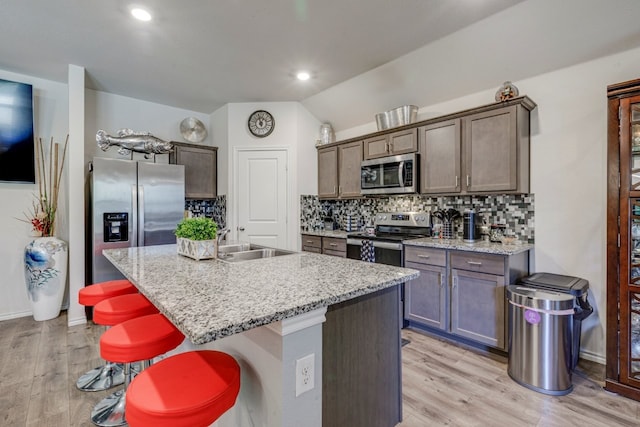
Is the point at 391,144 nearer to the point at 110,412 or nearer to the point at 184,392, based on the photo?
the point at 184,392

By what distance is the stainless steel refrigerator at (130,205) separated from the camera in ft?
11.0

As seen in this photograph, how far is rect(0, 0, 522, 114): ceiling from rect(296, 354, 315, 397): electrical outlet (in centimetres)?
240

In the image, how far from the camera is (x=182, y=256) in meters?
2.03

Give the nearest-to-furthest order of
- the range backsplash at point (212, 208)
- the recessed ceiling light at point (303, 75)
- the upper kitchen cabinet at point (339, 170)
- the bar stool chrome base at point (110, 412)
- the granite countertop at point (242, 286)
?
the granite countertop at point (242, 286)
the bar stool chrome base at point (110, 412)
the recessed ceiling light at point (303, 75)
the upper kitchen cabinet at point (339, 170)
the range backsplash at point (212, 208)

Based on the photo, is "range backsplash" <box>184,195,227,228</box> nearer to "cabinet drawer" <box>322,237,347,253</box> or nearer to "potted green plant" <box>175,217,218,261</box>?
"cabinet drawer" <box>322,237,347,253</box>

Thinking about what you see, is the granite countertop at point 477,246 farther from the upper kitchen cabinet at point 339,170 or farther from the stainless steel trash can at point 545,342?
the upper kitchen cabinet at point 339,170

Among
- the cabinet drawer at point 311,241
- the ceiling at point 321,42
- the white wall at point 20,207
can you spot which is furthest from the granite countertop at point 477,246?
the white wall at point 20,207

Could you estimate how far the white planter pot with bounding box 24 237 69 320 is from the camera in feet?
10.8

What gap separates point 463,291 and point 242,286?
2.17 metres

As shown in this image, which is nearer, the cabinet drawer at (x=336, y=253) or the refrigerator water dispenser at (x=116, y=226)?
the refrigerator water dispenser at (x=116, y=226)

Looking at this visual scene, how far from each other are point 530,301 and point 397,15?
7.69 ft

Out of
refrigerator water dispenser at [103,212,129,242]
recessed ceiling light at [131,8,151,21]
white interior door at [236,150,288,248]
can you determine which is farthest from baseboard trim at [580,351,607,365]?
refrigerator water dispenser at [103,212,129,242]

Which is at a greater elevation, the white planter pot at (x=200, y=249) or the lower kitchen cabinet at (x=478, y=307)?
the white planter pot at (x=200, y=249)

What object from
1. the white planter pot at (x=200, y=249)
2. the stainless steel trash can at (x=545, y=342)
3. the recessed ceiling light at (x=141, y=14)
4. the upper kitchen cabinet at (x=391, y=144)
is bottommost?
the stainless steel trash can at (x=545, y=342)
